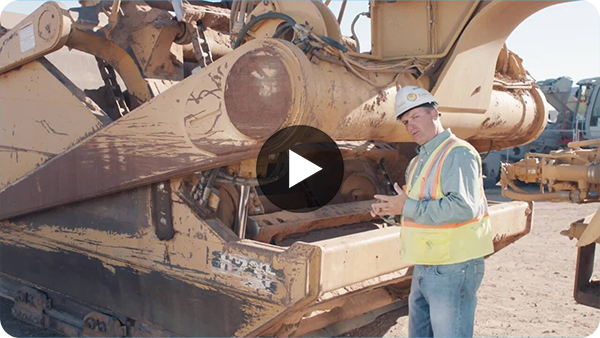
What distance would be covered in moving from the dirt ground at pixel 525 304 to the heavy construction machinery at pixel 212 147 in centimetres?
20

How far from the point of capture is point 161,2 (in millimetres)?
4582

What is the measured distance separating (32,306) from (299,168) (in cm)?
194

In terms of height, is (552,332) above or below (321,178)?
below

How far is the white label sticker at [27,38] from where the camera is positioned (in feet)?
12.7

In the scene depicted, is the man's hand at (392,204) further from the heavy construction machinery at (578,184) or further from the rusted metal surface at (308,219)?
the heavy construction machinery at (578,184)

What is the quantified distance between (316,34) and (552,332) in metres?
2.76

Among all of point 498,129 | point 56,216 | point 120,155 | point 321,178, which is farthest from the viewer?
point 321,178

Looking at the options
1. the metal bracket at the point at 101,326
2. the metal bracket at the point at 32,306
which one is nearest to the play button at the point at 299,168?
the metal bracket at the point at 101,326

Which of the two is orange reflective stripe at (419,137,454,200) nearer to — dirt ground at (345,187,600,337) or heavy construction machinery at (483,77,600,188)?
dirt ground at (345,187,600,337)

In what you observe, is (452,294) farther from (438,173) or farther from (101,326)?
(101,326)

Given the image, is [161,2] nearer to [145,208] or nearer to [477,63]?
[145,208]

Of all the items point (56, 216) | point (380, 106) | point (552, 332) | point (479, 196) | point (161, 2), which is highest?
point (161, 2)

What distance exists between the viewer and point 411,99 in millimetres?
2492

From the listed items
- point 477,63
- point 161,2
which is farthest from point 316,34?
point 161,2
